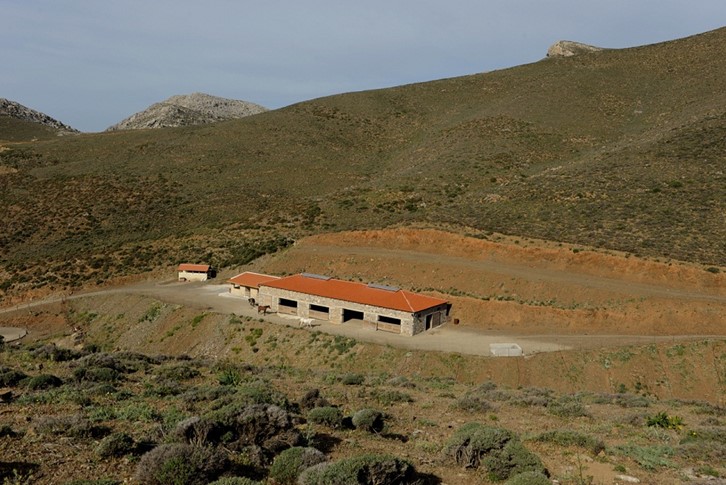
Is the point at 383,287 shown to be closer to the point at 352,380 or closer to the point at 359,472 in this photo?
the point at 352,380

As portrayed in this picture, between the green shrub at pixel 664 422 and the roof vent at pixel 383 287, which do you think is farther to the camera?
the roof vent at pixel 383 287

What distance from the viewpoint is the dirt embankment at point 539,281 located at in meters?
29.0

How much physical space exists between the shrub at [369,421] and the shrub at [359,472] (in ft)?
12.5

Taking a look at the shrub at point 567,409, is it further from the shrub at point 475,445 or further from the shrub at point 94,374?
the shrub at point 94,374

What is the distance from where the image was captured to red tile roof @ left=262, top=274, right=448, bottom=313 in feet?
103

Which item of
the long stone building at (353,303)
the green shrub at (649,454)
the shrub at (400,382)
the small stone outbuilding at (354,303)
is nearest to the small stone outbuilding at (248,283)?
the long stone building at (353,303)

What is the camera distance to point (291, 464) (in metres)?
9.12

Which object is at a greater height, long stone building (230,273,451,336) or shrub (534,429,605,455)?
shrub (534,429,605,455)

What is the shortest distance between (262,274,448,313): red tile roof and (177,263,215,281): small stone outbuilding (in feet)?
35.4

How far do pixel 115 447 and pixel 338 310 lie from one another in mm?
23811

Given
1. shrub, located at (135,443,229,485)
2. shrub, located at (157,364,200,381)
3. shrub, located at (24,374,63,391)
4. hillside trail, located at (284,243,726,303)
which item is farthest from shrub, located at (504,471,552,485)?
hillside trail, located at (284,243,726,303)

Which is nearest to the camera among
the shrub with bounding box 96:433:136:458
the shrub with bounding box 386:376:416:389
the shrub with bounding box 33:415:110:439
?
the shrub with bounding box 96:433:136:458

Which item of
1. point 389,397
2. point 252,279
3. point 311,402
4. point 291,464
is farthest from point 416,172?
point 291,464

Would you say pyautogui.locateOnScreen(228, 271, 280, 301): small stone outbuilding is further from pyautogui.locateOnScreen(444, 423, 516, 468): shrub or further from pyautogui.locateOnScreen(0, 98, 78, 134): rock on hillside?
pyautogui.locateOnScreen(0, 98, 78, 134): rock on hillside
